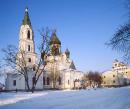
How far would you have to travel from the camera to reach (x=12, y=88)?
2219 inches

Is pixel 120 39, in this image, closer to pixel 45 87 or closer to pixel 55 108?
pixel 55 108

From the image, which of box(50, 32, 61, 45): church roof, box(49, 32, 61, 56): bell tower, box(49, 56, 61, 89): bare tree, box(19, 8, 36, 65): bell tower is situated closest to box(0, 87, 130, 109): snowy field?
box(49, 32, 61, 56): bell tower

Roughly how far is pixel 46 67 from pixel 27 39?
555 inches

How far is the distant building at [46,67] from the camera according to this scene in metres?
54.8

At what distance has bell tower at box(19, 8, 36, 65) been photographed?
54688mm

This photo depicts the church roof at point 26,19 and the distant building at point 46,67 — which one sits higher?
the church roof at point 26,19

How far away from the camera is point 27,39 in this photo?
54969 mm

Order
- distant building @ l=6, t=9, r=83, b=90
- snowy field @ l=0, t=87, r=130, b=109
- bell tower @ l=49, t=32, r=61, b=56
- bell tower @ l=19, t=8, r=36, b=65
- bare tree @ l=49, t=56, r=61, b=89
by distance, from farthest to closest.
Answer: bare tree @ l=49, t=56, r=61, b=89 < distant building @ l=6, t=9, r=83, b=90 < bell tower @ l=19, t=8, r=36, b=65 < bell tower @ l=49, t=32, r=61, b=56 < snowy field @ l=0, t=87, r=130, b=109

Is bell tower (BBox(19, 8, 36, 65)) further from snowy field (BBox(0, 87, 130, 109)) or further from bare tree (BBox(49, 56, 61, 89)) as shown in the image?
snowy field (BBox(0, 87, 130, 109))

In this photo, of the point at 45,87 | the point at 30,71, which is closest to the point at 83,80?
the point at 45,87

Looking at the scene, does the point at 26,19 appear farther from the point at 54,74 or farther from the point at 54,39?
the point at 54,74

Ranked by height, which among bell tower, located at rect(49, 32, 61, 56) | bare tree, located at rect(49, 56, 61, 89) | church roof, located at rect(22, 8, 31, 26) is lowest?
bare tree, located at rect(49, 56, 61, 89)

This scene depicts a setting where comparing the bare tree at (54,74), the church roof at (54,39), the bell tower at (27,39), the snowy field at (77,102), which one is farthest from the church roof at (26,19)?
the snowy field at (77,102)

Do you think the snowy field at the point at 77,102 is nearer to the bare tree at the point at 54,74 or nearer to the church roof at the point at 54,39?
the church roof at the point at 54,39
